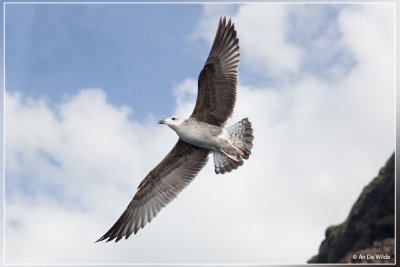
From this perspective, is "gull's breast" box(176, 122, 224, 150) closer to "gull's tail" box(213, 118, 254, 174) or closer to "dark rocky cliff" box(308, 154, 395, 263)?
"gull's tail" box(213, 118, 254, 174)

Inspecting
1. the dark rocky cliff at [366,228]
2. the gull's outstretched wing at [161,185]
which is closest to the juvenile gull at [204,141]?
the gull's outstretched wing at [161,185]

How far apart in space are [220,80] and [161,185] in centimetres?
203

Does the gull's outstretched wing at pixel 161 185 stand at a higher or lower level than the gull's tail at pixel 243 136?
lower

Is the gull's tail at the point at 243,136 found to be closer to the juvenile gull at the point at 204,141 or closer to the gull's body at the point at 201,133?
the juvenile gull at the point at 204,141

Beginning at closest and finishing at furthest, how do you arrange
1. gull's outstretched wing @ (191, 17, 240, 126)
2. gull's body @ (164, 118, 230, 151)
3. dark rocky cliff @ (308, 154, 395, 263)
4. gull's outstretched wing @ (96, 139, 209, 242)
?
gull's outstretched wing @ (191, 17, 240, 126) < gull's body @ (164, 118, 230, 151) < gull's outstretched wing @ (96, 139, 209, 242) < dark rocky cliff @ (308, 154, 395, 263)

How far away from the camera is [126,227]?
7.70 metres

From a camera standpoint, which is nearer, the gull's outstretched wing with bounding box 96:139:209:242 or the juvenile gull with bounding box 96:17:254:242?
the juvenile gull with bounding box 96:17:254:242

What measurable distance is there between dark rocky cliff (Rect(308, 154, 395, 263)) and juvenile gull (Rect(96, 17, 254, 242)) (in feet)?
28.0

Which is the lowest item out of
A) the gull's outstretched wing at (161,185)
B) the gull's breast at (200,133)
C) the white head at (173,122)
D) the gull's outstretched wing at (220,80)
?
the gull's outstretched wing at (161,185)

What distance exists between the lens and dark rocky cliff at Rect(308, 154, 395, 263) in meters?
15.1

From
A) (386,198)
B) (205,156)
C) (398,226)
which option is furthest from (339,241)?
(205,156)

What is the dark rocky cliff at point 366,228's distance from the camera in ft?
49.7

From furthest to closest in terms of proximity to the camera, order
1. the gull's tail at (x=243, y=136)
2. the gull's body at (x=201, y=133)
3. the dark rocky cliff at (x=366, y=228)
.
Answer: the dark rocky cliff at (x=366, y=228)
the gull's tail at (x=243, y=136)
the gull's body at (x=201, y=133)

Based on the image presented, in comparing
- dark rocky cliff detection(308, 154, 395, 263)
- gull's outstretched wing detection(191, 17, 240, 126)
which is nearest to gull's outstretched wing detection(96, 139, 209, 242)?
gull's outstretched wing detection(191, 17, 240, 126)
